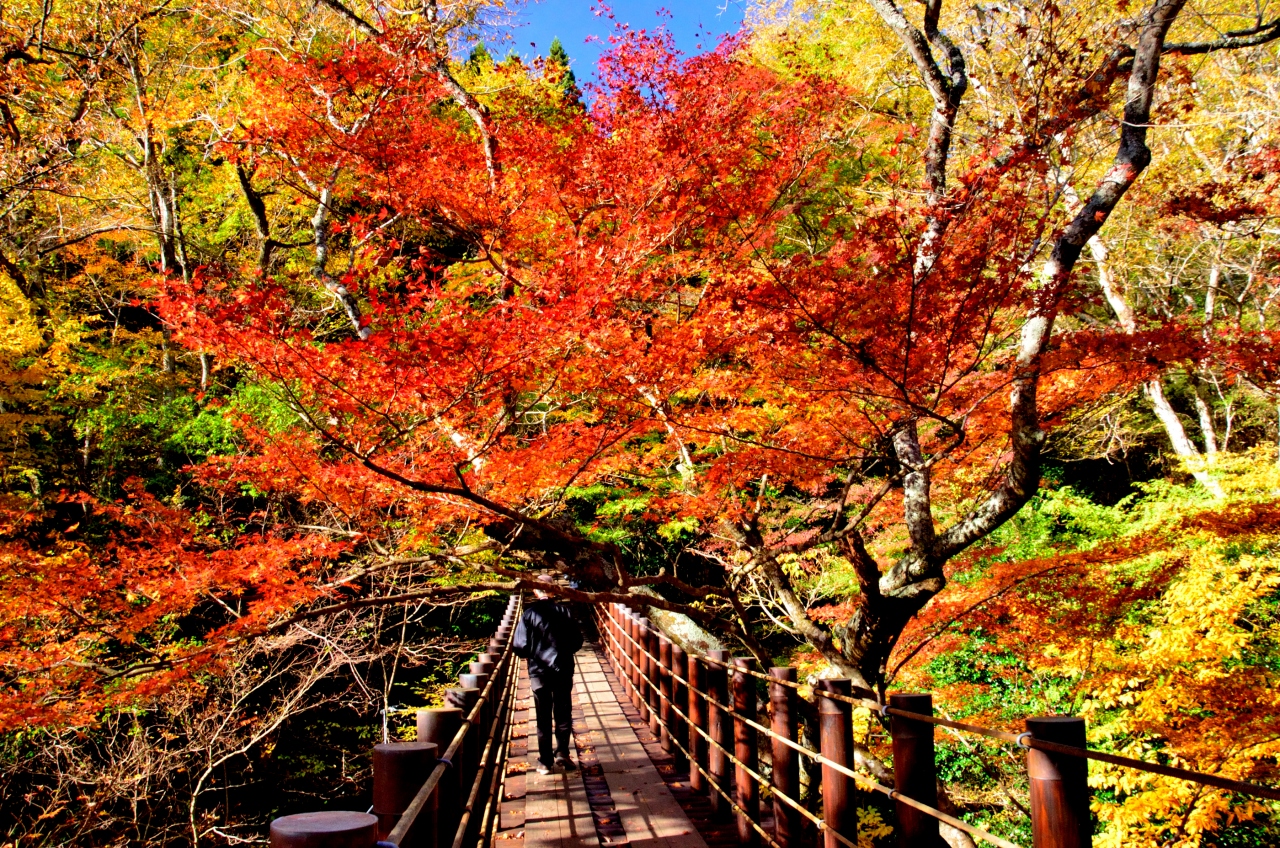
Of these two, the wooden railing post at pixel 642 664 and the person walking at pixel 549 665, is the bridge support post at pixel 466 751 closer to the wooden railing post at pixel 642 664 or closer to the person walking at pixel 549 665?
the person walking at pixel 549 665

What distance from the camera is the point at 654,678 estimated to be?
736 centimetres

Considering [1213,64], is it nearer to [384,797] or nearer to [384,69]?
[384,69]

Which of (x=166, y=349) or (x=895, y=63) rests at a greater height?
(x=895, y=63)

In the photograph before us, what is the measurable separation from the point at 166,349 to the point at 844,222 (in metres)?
13.9

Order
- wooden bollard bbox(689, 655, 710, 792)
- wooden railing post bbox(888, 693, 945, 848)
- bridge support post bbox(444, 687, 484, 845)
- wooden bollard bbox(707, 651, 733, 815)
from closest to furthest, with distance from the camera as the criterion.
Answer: wooden railing post bbox(888, 693, 945, 848) < bridge support post bbox(444, 687, 484, 845) < wooden bollard bbox(707, 651, 733, 815) < wooden bollard bbox(689, 655, 710, 792)

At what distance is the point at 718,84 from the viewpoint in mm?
11453

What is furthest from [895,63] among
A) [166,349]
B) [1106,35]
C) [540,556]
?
[166,349]

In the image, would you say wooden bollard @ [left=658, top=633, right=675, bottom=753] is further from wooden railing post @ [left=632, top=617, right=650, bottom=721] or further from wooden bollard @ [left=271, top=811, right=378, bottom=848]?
wooden bollard @ [left=271, top=811, right=378, bottom=848]

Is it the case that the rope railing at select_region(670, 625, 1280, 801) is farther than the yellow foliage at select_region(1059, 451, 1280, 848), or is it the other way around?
the yellow foliage at select_region(1059, 451, 1280, 848)

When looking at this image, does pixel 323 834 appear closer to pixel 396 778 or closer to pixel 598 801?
pixel 396 778

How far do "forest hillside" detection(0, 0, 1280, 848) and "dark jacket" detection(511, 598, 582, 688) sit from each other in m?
0.32

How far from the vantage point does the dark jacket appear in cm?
596

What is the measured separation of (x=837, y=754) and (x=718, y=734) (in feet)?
6.41

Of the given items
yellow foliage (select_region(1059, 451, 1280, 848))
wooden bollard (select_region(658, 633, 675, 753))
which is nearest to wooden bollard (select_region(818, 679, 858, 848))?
wooden bollard (select_region(658, 633, 675, 753))
